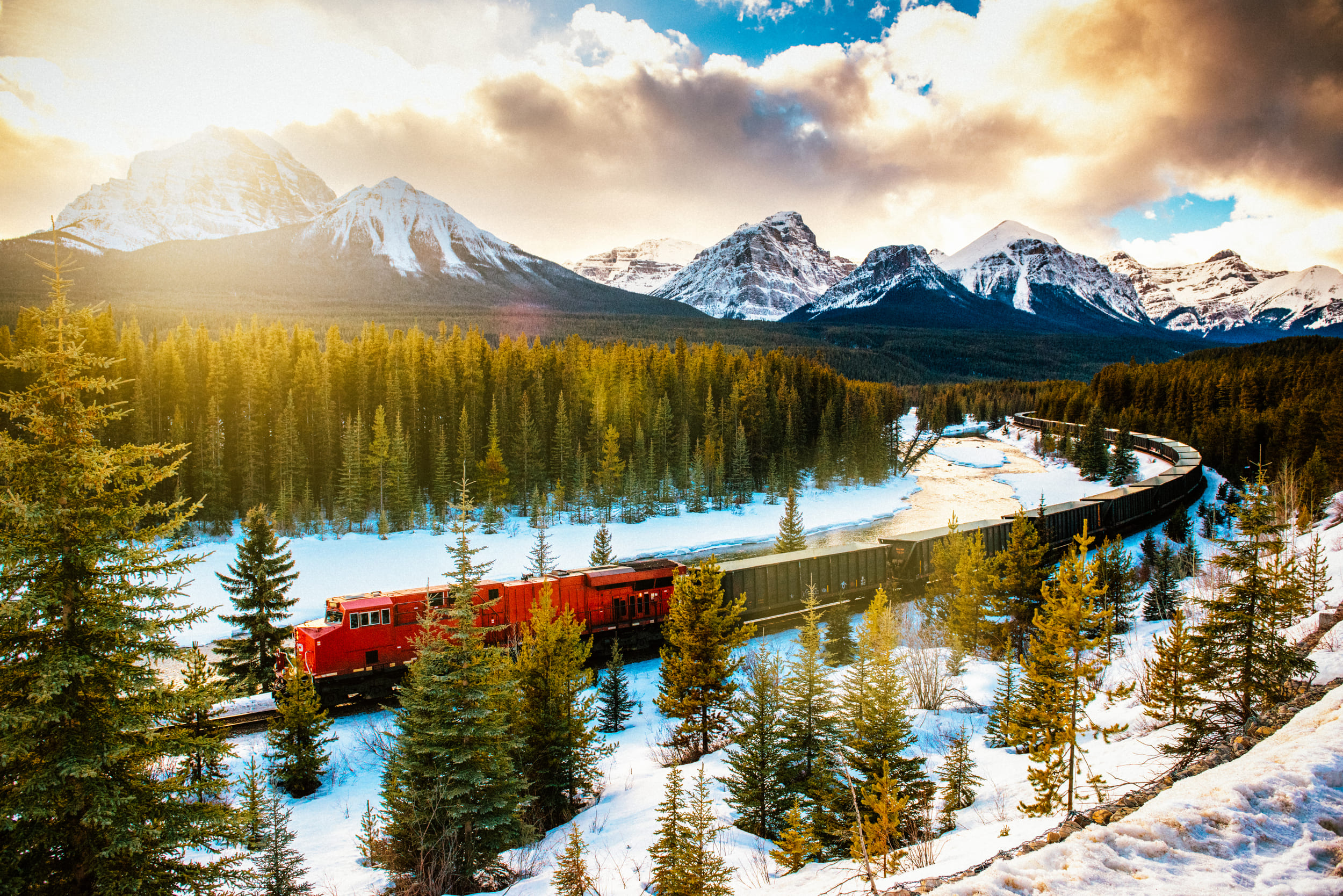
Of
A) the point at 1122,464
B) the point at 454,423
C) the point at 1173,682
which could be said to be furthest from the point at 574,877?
the point at 1122,464

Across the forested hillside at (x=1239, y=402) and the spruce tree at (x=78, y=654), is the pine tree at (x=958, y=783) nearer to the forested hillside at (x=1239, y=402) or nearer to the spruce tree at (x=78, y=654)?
the spruce tree at (x=78, y=654)

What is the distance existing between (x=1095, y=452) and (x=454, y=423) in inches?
2967

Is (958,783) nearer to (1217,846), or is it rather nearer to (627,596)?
(1217,846)

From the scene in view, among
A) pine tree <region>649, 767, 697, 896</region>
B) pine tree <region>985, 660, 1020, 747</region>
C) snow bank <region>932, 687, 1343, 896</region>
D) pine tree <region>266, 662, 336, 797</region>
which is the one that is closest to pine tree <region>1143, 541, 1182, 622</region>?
pine tree <region>985, 660, 1020, 747</region>

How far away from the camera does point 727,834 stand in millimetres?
13867

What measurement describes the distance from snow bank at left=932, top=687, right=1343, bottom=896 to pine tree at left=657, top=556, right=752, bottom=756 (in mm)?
12960

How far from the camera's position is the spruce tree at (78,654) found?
834 cm

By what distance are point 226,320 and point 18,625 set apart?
6723 inches

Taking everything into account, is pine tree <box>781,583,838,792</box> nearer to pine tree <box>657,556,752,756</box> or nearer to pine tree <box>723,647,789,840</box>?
pine tree <box>723,647,789,840</box>

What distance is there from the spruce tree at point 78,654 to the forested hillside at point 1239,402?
175 feet

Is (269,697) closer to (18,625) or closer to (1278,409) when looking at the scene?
(18,625)

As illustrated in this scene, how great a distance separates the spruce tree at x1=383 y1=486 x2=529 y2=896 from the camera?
12805mm

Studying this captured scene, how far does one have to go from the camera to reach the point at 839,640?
2625 centimetres

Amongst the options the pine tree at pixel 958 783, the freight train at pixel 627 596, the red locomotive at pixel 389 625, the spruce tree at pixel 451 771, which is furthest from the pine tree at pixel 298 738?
the pine tree at pixel 958 783
